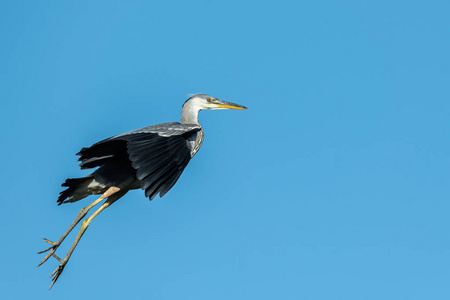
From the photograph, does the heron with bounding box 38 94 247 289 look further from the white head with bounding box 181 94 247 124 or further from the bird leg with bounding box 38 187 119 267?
the white head with bounding box 181 94 247 124

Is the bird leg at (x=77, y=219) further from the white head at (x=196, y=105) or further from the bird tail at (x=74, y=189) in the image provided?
the white head at (x=196, y=105)

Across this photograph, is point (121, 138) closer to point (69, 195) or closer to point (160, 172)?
point (160, 172)

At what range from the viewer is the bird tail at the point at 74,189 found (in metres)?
11.1

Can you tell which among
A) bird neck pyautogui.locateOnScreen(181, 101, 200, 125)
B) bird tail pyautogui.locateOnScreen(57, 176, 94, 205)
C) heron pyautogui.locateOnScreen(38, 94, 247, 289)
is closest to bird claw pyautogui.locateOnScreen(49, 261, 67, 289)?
heron pyautogui.locateOnScreen(38, 94, 247, 289)

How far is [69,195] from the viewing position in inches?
443

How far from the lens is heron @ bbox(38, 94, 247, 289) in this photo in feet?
32.9

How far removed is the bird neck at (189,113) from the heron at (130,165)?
0.91 meters

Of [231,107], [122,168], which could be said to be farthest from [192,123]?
[122,168]

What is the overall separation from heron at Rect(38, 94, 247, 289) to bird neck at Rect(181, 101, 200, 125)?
91 cm

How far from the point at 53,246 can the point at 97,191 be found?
1135 millimetres

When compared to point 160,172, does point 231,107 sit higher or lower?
higher

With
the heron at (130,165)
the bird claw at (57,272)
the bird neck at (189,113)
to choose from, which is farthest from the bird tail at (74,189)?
the bird neck at (189,113)

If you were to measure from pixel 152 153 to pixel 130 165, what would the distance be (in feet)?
3.52

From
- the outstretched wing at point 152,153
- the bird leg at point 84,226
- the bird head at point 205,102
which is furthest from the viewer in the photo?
the bird head at point 205,102
